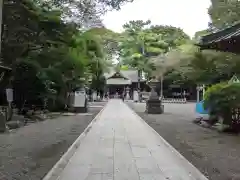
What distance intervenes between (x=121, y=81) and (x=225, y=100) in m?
53.9

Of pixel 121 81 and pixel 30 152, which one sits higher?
pixel 121 81

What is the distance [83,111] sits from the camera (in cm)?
2628

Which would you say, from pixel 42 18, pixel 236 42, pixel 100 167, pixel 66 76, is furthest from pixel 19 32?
pixel 100 167

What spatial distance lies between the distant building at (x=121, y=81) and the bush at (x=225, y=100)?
5073 centimetres

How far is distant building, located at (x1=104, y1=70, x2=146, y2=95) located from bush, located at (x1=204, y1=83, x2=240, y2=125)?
5073 cm

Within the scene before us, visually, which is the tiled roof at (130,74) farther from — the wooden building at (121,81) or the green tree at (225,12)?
the green tree at (225,12)

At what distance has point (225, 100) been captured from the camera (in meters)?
14.0

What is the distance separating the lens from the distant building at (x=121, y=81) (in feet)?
221

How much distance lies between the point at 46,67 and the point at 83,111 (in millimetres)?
5747

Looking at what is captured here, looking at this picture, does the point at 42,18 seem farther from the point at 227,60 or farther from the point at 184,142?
the point at 184,142

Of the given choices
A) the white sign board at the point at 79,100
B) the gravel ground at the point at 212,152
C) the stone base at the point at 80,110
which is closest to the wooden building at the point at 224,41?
the gravel ground at the point at 212,152

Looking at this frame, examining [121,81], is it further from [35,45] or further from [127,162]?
[127,162]

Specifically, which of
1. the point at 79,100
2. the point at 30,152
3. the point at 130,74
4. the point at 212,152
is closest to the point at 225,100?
the point at 212,152

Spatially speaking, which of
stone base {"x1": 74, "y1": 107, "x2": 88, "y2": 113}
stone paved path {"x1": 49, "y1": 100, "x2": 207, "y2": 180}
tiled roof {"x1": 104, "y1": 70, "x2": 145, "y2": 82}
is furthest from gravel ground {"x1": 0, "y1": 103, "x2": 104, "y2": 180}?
tiled roof {"x1": 104, "y1": 70, "x2": 145, "y2": 82}
